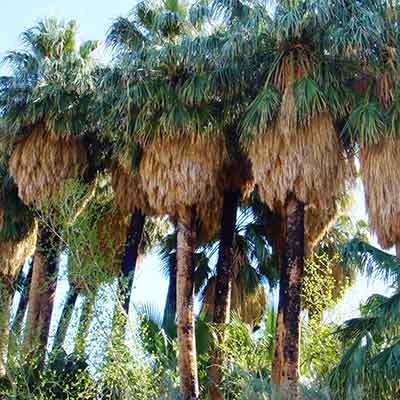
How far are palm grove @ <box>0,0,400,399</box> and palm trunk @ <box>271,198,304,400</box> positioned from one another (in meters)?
0.02

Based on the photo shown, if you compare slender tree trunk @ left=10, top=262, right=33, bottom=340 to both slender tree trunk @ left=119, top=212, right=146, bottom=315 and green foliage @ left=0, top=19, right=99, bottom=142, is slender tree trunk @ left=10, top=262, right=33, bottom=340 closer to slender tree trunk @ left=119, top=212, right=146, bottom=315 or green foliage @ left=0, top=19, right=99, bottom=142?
slender tree trunk @ left=119, top=212, right=146, bottom=315

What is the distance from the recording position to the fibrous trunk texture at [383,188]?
41.4ft

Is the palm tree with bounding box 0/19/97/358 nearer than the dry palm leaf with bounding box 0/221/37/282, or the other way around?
the palm tree with bounding box 0/19/97/358

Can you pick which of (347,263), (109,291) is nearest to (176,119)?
(109,291)

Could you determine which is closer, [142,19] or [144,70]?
[144,70]

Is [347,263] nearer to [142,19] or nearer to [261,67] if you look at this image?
[261,67]

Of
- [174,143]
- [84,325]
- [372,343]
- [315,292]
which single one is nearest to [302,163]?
[174,143]

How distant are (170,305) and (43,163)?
3904 millimetres

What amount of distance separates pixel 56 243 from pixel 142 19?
4640mm

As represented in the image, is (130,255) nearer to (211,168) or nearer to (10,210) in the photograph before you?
(211,168)

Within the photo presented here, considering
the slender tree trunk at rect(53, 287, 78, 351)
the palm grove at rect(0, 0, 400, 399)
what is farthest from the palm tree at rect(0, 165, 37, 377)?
the slender tree trunk at rect(53, 287, 78, 351)

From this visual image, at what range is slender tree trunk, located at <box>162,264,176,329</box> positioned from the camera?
1574cm

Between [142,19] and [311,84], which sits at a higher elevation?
[142,19]

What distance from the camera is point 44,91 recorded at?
16344mm
